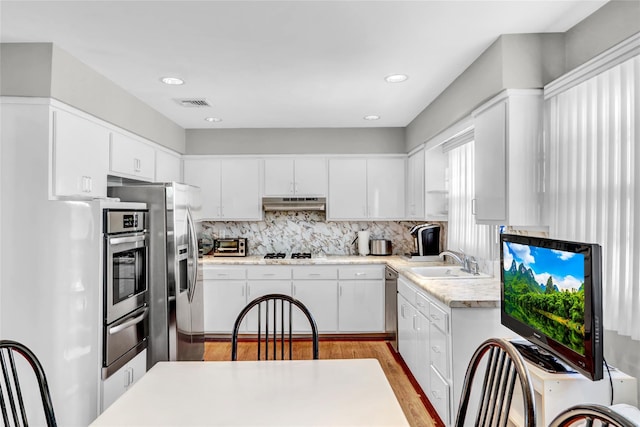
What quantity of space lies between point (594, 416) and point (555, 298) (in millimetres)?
984

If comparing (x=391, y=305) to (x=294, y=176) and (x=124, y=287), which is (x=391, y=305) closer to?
(x=294, y=176)

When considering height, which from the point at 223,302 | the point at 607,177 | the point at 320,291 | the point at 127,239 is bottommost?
the point at 223,302

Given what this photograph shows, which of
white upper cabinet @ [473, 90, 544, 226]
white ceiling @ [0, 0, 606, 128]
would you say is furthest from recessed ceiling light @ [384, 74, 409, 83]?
white upper cabinet @ [473, 90, 544, 226]

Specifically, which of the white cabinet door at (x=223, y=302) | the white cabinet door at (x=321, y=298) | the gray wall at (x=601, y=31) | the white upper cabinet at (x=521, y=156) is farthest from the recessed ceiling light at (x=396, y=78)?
the white cabinet door at (x=223, y=302)

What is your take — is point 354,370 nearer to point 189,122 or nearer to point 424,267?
point 424,267

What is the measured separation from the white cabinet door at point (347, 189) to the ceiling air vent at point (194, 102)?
169 cm

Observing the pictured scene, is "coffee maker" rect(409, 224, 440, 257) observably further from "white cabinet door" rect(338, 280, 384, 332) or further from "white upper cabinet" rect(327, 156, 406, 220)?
"white cabinet door" rect(338, 280, 384, 332)

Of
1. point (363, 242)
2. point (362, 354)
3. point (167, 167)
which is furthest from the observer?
point (363, 242)

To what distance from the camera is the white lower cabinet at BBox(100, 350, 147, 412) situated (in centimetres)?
247

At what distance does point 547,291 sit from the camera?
1.77m

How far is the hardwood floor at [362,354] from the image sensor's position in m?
3.08

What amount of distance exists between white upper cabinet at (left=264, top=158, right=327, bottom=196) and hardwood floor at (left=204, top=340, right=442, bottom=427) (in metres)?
1.74

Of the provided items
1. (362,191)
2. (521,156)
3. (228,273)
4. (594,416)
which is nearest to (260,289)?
(228,273)

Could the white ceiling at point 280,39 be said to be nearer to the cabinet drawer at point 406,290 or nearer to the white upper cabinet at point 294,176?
the white upper cabinet at point 294,176
